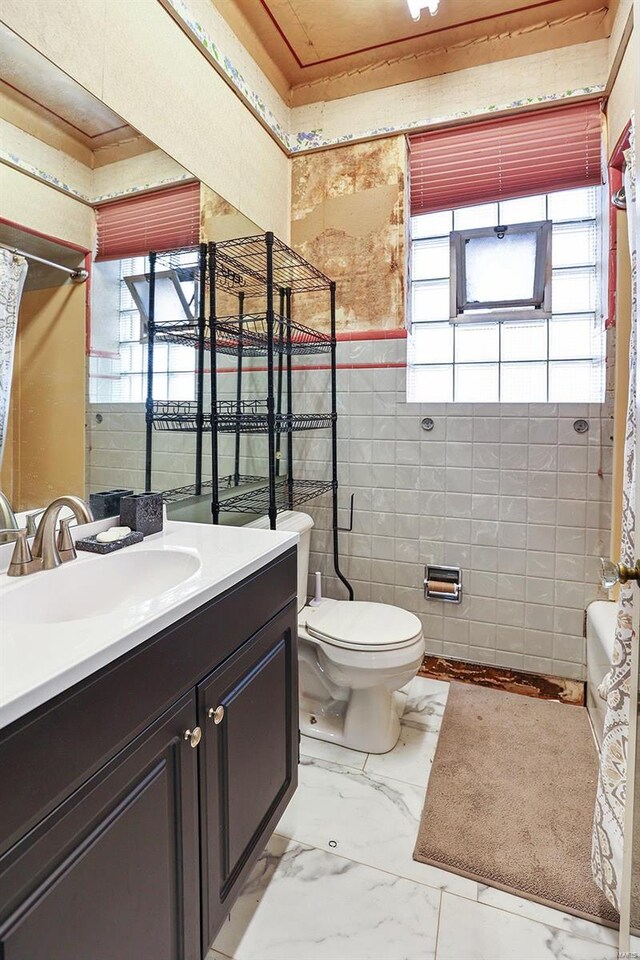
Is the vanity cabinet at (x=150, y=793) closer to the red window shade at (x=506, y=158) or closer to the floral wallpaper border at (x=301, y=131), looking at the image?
the floral wallpaper border at (x=301, y=131)

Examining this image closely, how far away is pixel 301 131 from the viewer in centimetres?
245

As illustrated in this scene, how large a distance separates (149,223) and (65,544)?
103cm

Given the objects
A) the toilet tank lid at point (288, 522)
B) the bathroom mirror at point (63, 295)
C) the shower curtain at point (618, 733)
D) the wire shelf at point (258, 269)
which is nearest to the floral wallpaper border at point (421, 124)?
the wire shelf at point (258, 269)

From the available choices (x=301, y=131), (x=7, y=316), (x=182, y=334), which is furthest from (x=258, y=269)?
(x=7, y=316)

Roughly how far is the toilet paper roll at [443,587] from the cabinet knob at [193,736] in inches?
63.4

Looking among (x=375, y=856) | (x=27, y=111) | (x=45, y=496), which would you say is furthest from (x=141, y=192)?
(x=375, y=856)

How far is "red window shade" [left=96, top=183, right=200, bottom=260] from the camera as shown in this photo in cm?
137

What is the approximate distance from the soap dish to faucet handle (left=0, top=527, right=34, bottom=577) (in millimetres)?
177

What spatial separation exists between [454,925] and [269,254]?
2066 millimetres

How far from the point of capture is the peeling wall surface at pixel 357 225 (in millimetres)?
2314

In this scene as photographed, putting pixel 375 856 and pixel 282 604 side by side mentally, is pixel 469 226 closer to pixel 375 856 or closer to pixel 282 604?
pixel 282 604

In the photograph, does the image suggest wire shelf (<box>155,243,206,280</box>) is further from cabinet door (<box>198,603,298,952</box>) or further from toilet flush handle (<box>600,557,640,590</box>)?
toilet flush handle (<box>600,557,640,590</box>)

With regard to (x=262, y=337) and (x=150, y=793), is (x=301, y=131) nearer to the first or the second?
(x=262, y=337)

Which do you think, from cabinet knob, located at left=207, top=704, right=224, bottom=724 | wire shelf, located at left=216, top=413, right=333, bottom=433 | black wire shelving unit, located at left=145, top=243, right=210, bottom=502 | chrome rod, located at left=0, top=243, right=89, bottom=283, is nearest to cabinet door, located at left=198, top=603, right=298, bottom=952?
cabinet knob, located at left=207, top=704, right=224, bottom=724
